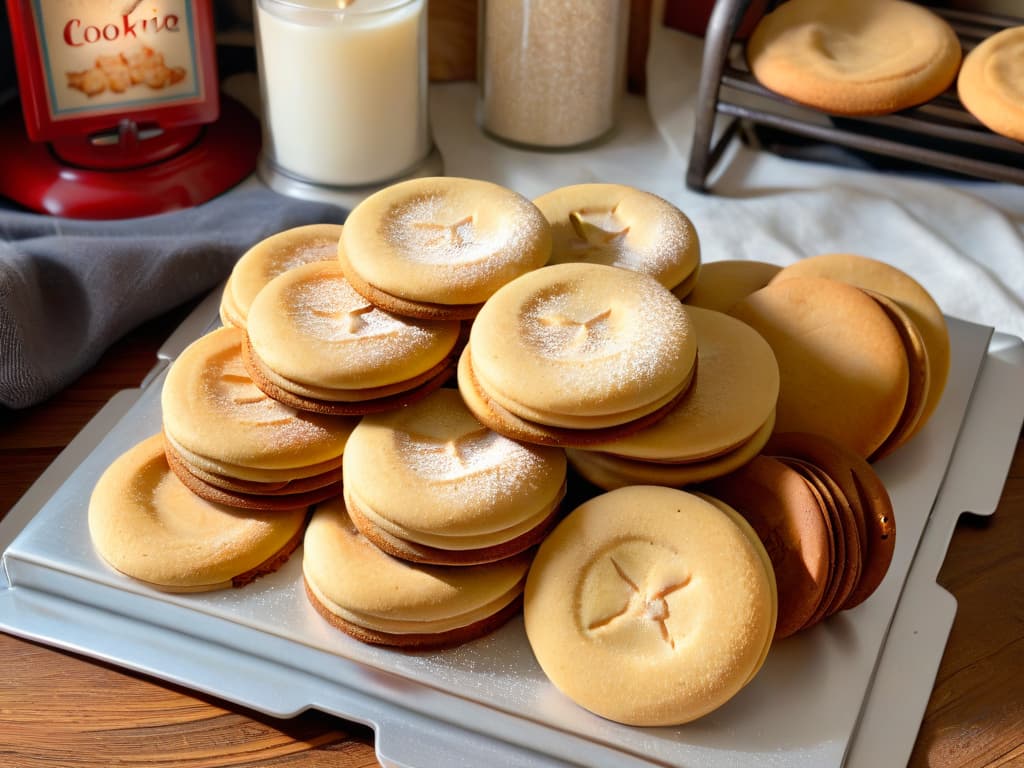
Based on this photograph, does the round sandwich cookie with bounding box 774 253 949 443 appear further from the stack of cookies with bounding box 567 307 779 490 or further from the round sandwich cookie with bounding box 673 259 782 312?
the stack of cookies with bounding box 567 307 779 490

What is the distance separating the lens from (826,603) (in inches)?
26.6

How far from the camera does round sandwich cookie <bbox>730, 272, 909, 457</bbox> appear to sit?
2.52ft

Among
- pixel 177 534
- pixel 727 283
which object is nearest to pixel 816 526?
pixel 727 283

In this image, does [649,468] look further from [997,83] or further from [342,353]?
[997,83]

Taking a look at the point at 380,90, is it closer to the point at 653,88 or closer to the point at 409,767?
the point at 653,88

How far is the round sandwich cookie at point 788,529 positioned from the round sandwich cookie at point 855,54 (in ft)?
1.47

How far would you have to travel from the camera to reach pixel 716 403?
0.71 m

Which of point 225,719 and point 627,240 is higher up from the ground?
point 627,240

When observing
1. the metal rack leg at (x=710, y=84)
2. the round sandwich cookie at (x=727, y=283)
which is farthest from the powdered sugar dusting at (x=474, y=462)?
the metal rack leg at (x=710, y=84)

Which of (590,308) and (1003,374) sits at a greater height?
(590,308)

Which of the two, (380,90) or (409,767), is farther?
(380,90)

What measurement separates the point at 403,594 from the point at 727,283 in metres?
0.36

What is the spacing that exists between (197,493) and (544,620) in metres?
0.23

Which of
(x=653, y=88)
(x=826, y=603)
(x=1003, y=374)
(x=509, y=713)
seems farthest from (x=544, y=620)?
(x=653, y=88)
